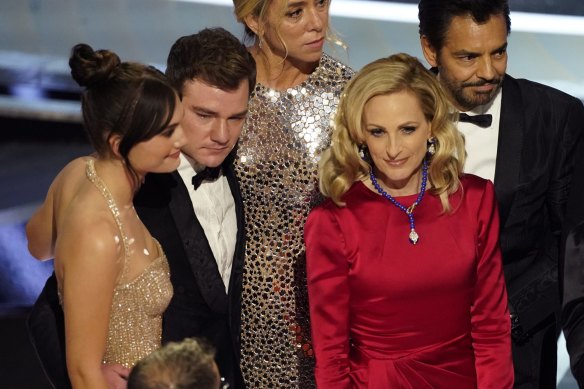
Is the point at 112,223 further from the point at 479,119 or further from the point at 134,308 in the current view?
the point at 479,119

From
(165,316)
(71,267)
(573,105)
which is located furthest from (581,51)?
(71,267)

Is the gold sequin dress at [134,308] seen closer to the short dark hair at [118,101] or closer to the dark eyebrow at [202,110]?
the short dark hair at [118,101]

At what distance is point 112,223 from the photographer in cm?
288

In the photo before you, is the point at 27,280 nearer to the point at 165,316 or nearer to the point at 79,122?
the point at 79,122

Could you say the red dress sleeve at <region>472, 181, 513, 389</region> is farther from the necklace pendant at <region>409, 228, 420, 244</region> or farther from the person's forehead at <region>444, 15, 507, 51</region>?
the person's forehead at <region>444, 15, 507, 51</region>

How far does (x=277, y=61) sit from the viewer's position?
11.9 feet

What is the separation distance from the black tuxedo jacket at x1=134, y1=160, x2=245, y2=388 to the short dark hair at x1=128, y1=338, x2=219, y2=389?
0.78 metres

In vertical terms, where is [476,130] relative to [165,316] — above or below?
above

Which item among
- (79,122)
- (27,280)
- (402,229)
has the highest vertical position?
(402,229)

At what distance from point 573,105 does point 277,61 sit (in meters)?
→ 0.89

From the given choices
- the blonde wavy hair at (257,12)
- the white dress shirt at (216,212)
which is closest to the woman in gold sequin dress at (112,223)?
the white dress shirt at (216,212)

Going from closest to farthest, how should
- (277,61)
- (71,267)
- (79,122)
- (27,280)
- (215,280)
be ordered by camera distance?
(71,267) < (215,280) < (277,61) < (27,280) < (79,122)

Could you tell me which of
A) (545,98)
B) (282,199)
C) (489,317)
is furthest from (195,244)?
(545,98)

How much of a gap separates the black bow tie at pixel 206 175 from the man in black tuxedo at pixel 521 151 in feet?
2.36
